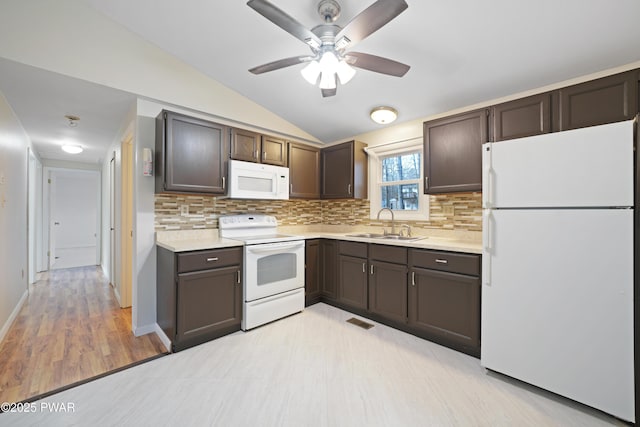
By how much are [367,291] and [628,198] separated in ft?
6.75

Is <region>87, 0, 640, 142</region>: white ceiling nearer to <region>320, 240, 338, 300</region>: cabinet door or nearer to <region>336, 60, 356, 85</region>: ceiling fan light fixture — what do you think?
<region>336, 60, 356, 85</region>: ceiling fan light fixture

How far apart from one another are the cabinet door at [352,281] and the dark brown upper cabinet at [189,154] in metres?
1.56

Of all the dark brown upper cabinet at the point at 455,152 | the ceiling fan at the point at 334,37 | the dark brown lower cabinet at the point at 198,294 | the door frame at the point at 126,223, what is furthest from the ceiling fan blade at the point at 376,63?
the door frame at the point at 126,223

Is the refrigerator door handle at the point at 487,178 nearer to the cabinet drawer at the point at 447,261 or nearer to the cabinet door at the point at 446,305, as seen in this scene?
the cabinet drawer at the point at 447,261

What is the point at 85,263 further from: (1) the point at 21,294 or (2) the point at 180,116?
(2) the point at 180,116

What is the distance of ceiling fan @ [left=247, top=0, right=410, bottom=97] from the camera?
54.4 inches

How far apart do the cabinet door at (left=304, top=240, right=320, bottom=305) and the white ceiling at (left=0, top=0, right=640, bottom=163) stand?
1.66 meters

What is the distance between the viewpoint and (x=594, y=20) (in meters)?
1.75

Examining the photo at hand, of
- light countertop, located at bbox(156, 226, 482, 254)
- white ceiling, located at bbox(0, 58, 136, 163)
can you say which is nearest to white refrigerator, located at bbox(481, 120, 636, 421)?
light countertop, located at bbox(156, 226, 482, 254)

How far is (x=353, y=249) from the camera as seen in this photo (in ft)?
10.1

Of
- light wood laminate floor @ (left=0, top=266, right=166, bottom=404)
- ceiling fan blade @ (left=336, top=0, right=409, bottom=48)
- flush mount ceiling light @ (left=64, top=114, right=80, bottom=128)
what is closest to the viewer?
ceiling fan blade @ (left=336, top=0, right=409, bottom=48)

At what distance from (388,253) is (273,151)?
5.76 feet

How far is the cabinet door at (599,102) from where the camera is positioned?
5.92 ft

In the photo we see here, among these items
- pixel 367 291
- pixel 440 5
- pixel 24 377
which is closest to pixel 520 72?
pixel 440 5
